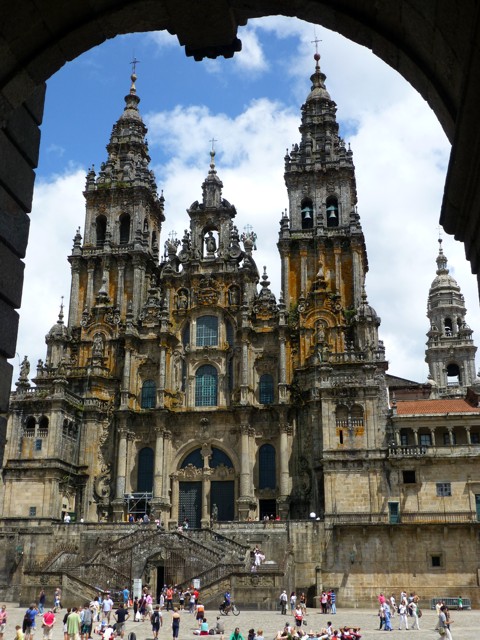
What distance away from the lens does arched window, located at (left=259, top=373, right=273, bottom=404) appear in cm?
4900

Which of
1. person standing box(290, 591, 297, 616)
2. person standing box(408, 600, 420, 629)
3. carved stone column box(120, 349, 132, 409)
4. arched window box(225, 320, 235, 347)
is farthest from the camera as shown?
arched window box(225, 320, 235, 347)

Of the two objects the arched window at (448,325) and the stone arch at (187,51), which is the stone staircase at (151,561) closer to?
the stone arch at (187,51)

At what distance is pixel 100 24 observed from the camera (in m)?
7.91

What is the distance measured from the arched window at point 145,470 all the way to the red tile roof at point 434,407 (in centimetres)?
1618

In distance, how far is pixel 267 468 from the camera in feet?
156

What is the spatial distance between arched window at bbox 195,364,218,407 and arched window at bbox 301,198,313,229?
12.3m

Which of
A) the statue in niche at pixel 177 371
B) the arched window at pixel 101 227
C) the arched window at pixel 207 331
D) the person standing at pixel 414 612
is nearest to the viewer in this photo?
the person standing at pixel 414 612

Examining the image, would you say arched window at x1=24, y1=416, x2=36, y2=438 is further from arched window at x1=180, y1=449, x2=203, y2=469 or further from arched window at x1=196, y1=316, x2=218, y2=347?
arched window at x1=196, y1=316, x2=218, y2=347

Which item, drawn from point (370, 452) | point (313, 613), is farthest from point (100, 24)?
point (370, 452)

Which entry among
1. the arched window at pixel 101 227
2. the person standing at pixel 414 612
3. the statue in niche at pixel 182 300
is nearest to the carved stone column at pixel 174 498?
the statue in niche at pixel 182 300

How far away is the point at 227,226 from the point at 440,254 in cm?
4161

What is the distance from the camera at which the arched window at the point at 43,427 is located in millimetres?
45469

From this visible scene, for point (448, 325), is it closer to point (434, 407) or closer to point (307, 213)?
point (307, 213)

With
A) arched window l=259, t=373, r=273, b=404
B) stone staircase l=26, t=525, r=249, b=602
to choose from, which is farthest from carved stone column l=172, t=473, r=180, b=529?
arched window l=259, t=373, r=273, b=404
